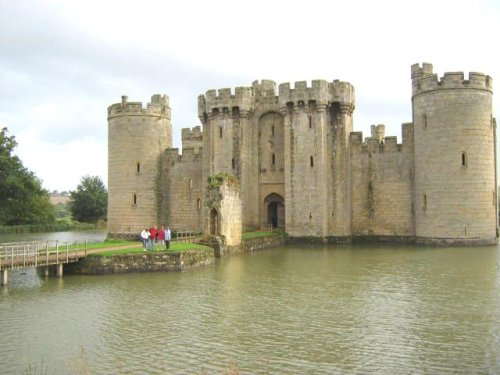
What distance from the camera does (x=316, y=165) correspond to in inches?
1348

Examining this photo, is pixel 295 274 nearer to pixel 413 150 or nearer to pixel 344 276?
pixel 344 276

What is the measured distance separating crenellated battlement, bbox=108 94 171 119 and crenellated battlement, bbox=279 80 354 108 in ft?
27.5

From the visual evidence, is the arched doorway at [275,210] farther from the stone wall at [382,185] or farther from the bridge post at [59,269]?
the bridge post at [59,269]

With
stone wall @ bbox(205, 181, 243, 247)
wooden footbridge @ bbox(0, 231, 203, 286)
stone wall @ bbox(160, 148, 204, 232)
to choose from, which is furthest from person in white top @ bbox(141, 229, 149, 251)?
stone wall @ bbox(160, 148, 204, 232)

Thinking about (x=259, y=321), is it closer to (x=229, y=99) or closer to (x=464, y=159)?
(x=464, y=159)

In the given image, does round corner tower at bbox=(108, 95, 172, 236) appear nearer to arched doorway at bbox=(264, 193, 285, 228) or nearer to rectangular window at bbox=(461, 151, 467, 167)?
arched doorway at bbox=(264, 193, 285, 228)

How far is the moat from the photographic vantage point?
10.8m

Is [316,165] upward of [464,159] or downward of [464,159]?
upward

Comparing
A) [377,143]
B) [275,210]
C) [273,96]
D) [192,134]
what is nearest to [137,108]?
[192,134]

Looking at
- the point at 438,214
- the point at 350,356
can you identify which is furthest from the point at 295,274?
the point at 438,214

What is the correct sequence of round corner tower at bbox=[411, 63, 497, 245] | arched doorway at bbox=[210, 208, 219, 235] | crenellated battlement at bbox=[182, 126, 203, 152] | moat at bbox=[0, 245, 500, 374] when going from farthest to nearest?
crenellated battlement at bbox=[182, 126, 203, 152] < round corner tower at bbox=[411, 63, 497, 245] < arched doorway at bbox=[210, 208, 219, 235] < moat at bbox=[0, 245, 500, 374]

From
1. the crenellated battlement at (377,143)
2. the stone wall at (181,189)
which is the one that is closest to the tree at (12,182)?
the stone wall at (181,189)

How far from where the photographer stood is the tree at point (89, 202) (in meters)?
70.0

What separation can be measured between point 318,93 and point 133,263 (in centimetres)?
1743
